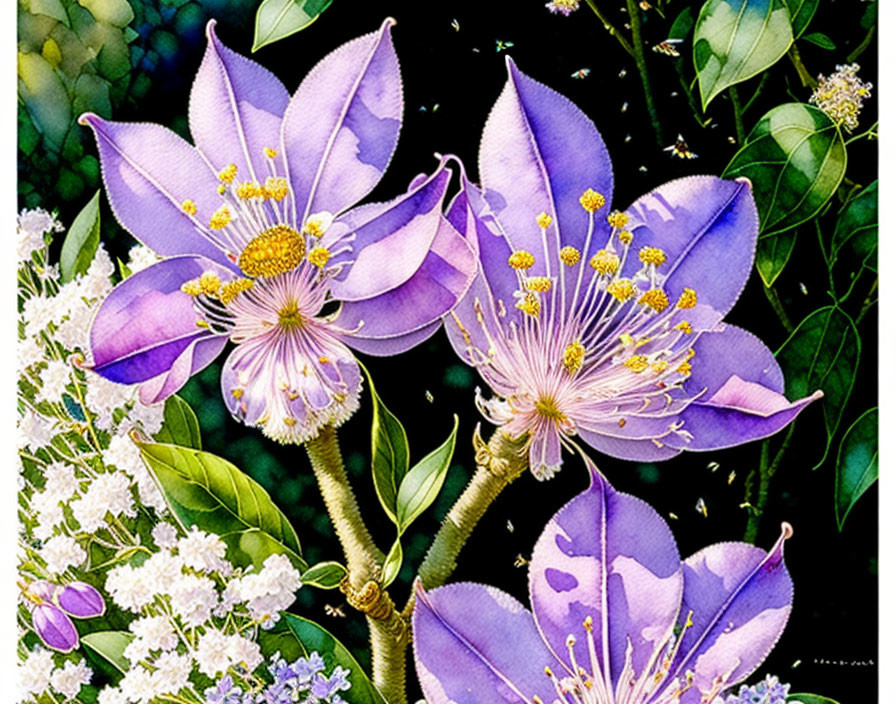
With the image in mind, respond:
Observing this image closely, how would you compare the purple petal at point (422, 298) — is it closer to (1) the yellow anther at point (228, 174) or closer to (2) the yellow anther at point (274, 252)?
(2) the yellow anther at point (274, 252)

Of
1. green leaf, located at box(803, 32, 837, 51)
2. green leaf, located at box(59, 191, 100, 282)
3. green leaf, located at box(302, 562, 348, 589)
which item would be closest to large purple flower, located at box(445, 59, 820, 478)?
green leaf, located at box(803, 32, 837, 51)

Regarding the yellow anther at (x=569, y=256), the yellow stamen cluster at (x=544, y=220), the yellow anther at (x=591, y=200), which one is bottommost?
the yellow anther at (x=569, y=256)

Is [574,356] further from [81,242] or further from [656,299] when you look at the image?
[81,242]

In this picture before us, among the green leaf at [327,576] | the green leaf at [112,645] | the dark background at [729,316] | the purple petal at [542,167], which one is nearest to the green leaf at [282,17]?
the dark background at [729,316]

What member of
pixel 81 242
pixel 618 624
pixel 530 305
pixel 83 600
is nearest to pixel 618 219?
pixel 530 305

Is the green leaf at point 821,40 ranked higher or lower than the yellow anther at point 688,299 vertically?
higher
